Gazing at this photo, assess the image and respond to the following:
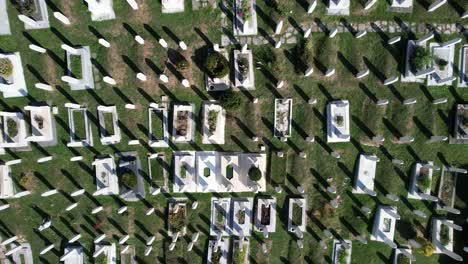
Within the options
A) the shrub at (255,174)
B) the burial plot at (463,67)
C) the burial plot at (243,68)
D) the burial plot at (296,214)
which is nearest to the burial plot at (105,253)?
the shrub at (255,174)

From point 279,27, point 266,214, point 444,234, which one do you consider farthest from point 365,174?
point 279,27

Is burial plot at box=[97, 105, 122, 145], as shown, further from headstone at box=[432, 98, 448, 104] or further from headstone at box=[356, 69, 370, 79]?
headstone at box=[432, 98, 448, 104]

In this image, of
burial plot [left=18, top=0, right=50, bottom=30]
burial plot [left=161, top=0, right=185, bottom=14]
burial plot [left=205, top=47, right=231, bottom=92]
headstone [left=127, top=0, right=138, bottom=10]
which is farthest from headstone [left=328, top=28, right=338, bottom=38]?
burial plot [left=18, top=0, right=50, bottom=30]

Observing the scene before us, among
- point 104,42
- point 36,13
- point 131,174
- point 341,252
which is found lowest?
point 341,252

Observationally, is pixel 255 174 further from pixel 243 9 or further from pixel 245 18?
pixel 243 9

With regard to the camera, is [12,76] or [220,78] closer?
[220,78]

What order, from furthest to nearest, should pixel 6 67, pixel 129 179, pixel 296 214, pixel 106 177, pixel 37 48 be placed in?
pixel 296 214
pixel 106 177
pixel 129 179
pixel 6 67
pixel 37 48

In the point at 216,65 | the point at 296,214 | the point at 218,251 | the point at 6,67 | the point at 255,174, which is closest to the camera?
the point at 216,65
